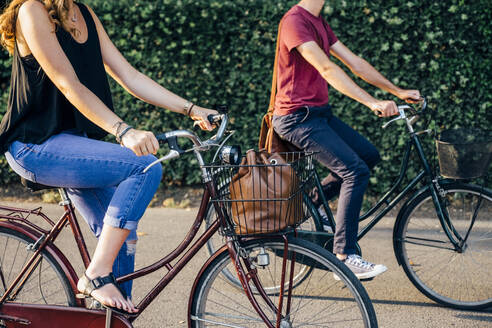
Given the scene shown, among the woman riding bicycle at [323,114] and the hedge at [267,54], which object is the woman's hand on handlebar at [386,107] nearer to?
the woman riding bicycle at [323,114]

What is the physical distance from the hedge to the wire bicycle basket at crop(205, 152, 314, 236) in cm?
353

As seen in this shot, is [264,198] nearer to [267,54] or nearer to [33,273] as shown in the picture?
[33,273]

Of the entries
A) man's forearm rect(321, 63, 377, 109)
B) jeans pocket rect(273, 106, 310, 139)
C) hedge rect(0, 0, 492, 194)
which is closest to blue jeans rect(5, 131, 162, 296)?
jeans pocket rect(273, 106, 310, 139)

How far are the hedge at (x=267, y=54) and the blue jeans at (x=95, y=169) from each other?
3.63 metres

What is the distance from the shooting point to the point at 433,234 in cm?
398

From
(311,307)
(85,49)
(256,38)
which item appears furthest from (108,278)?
(256,38)

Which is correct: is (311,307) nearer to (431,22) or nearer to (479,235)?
(479,235)

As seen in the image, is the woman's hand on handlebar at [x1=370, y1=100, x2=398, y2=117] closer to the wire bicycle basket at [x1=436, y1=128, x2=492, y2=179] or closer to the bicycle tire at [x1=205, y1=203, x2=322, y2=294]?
the wire bicycle basket at [x1=436, y1=128, x2=492, y2=179]

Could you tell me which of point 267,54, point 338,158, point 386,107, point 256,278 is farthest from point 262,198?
point 267,54

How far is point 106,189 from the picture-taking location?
286cm

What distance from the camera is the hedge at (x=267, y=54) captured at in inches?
218

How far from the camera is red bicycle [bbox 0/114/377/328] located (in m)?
2.50

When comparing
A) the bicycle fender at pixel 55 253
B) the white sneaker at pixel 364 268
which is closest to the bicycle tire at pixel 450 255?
the white sneaker at pixel 364 268

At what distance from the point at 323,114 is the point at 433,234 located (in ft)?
3.74
